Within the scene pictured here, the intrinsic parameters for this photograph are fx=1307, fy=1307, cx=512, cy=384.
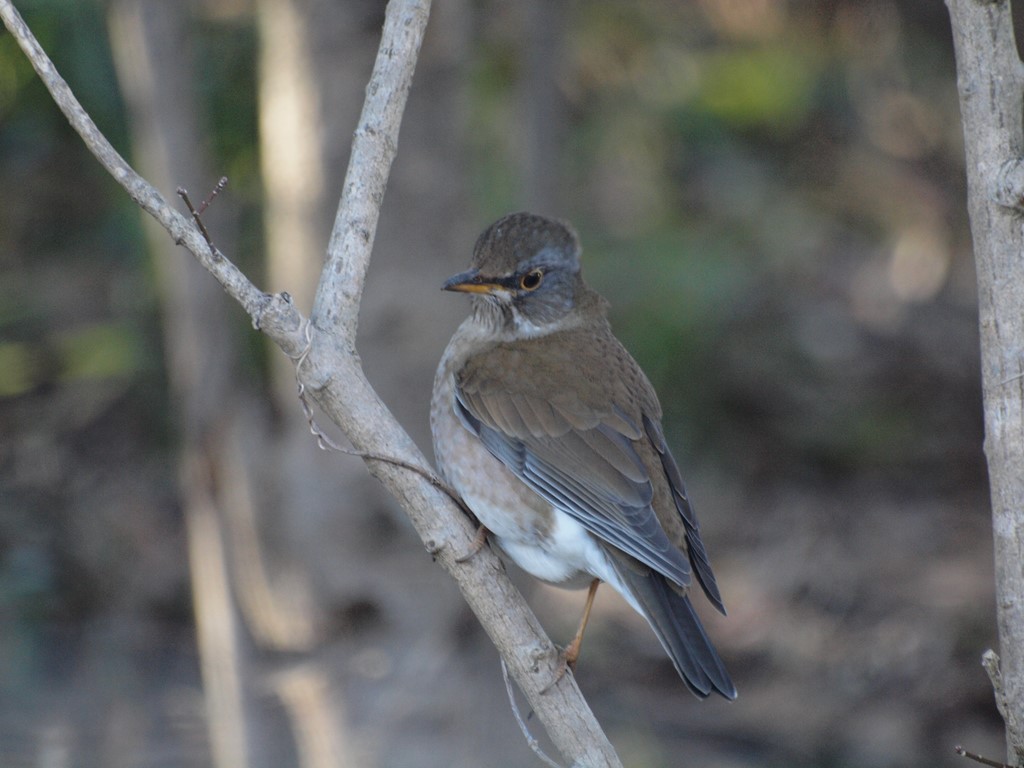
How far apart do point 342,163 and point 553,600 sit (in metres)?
3.00

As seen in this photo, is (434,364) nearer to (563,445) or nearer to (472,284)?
(472,284)

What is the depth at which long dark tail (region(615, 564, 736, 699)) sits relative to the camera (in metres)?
3.31

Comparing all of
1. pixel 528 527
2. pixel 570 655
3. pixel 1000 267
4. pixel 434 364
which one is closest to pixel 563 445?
pixel 528 527

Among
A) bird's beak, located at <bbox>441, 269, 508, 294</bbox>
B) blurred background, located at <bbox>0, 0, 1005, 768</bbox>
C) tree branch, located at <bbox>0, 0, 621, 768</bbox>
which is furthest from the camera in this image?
blurred background, located at <bbox>0, 0, 1005, 768</bbox>

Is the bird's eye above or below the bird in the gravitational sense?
above

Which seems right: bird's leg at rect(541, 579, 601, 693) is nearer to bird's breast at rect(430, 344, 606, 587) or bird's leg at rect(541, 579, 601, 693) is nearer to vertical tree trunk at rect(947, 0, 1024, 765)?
bird's breast at rect(430, 344, 606, 587)

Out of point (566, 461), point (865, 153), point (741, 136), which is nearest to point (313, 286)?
point (566, 461)

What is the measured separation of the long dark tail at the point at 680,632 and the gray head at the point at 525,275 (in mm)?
1036

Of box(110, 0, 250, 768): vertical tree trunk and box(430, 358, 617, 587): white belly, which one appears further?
box(110, 0, 250, 768): vertical tree trunk

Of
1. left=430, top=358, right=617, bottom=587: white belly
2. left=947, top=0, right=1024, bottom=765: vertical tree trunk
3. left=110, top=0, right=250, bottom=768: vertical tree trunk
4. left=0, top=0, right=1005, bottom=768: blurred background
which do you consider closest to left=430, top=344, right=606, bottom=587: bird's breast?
left=430, top=358, right=617, bottom=587: white belly

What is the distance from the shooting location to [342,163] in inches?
221

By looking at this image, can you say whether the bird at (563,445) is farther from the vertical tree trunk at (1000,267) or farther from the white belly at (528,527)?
the vertical tree trunk at (1000,267)

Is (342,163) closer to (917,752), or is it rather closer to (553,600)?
(553,600)

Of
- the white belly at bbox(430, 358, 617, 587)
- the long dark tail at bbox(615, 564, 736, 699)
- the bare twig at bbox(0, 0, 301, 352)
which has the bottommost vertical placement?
the long dark tail at bbox(615, 564, 736, 699)
